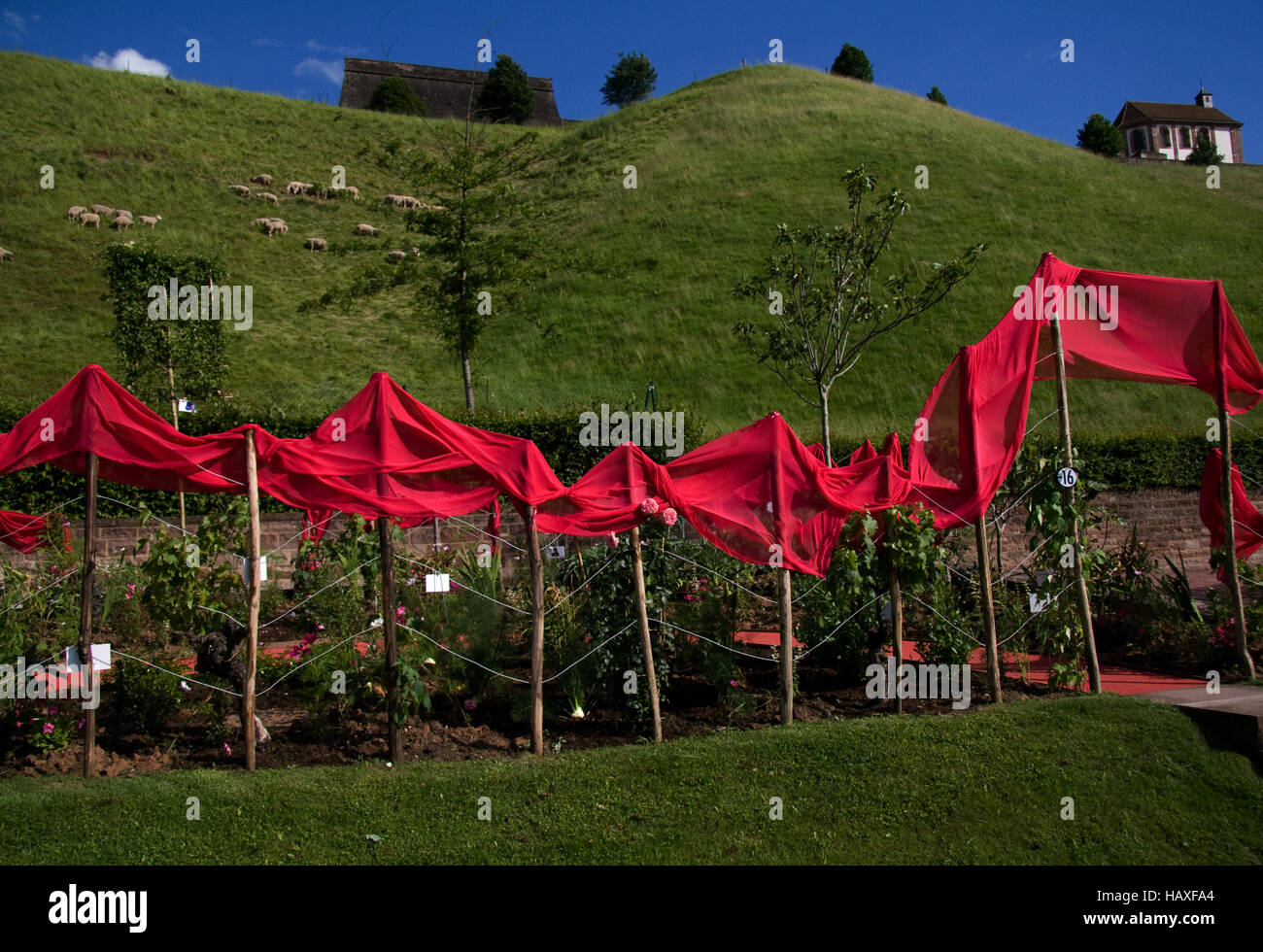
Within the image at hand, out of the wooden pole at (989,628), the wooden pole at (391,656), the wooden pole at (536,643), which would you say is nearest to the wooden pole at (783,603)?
the wooden pole at (989,628)

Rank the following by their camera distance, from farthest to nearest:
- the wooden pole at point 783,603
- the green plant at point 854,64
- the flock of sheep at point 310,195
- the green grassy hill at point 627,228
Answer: the green plant at point 854,64 → the flock of sheep at point 310,195 → the green grassy hill at point 627,228 → the wooden pole at point 783,603

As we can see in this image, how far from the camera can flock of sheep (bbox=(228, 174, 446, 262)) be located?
3572cm

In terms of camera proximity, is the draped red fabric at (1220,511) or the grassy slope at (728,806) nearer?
the grassy slope at (728,806)

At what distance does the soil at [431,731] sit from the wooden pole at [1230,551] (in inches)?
79.6

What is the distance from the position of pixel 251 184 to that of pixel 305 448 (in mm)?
38140

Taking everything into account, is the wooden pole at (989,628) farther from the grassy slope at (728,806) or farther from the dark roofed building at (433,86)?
the dark roofed building at (433,86)

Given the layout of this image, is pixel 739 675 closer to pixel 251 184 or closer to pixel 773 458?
pixel 773 458

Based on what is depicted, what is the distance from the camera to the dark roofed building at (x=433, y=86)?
7331cm

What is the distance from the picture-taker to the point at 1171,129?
84.6 m

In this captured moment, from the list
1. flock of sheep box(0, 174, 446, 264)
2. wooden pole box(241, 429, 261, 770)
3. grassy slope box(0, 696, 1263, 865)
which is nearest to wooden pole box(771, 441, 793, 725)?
grassy slope box(0, 696, 1263, 865)

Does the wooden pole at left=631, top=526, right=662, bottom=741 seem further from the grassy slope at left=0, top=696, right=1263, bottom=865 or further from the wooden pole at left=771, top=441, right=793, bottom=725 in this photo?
the wooden pole at left=771, top=441, right=793, bottom=725

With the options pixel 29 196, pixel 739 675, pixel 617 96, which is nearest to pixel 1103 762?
pixel 739 675

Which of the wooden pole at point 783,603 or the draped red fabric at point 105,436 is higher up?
the draped red fabric at point 105,436

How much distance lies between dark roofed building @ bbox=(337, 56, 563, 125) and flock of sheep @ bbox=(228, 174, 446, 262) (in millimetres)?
35292
